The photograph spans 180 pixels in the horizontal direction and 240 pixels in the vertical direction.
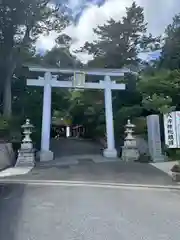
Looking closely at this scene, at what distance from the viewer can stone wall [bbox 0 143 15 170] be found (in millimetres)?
13778

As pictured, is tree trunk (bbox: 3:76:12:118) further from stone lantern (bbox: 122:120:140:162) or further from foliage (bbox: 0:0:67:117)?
stone lantern (bbox: 122:120:140:162)

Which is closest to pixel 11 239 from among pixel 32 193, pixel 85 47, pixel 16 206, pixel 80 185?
pixel 16 206

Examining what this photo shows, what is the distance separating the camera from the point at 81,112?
2619cm

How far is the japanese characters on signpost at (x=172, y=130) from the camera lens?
14.3 meters

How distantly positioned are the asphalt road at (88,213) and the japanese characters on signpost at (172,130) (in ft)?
22.2

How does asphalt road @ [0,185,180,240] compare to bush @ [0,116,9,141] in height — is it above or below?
below

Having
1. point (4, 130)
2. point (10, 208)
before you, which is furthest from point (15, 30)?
point (10, 208)

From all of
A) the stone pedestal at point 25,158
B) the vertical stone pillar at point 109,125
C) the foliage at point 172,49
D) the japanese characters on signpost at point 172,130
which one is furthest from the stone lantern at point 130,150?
the foliage at point 172,49

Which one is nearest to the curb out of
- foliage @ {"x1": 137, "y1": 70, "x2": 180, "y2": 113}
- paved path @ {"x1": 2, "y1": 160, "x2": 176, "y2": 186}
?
paved path @ {"x1": 2, "y1": 160, "x2": 176, "y2": 186}

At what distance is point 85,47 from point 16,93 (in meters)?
8.60

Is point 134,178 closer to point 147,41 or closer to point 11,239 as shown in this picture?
point 11,239

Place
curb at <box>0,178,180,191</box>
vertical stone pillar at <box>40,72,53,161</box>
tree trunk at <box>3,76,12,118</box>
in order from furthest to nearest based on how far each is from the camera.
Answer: tree trunk at <box>3,76,12,118</box> → vertical stone pillar at <box>40,72,53,161</box> → curb at <box>0,178,180,191</box>

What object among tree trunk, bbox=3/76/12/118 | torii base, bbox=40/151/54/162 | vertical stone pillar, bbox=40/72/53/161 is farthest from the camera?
tree trunk, bbox=3/76/12/118

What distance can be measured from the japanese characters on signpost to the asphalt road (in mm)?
6761
